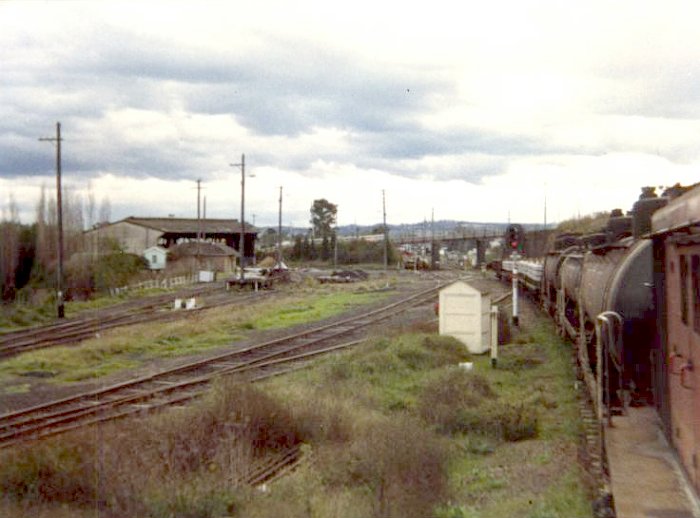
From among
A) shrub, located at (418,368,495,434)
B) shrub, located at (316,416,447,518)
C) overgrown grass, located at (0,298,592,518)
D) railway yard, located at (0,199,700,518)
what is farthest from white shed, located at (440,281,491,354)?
shrub, located at (316,416,447,518)

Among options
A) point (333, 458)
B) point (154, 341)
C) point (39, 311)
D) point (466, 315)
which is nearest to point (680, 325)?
point (333, 458)

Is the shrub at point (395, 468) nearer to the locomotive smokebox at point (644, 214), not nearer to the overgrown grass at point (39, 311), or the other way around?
the locomotive smokebox at point (644, 214)

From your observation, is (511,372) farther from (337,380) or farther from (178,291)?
(178,291)

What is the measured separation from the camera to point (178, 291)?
57.7 m

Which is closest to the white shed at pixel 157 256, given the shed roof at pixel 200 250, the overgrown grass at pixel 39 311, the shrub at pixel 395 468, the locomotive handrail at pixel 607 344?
the shed roof at pixel 200 250

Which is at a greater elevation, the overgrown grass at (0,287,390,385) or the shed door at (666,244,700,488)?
the shed door at (666,244,700,488)

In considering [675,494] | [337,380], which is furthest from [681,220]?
[337,380]

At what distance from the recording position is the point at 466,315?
22953 mm

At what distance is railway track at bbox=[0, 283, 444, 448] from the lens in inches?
558

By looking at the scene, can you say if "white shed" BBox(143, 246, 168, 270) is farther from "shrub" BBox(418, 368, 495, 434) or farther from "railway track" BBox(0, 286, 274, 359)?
"shrub" BBox(418, 368, 495, 434)

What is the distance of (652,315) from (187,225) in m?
105

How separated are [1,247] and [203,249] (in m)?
26.1

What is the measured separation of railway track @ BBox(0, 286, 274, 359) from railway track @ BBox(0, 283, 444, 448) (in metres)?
7.44

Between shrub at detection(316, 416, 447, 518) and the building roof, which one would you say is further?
the building roof
